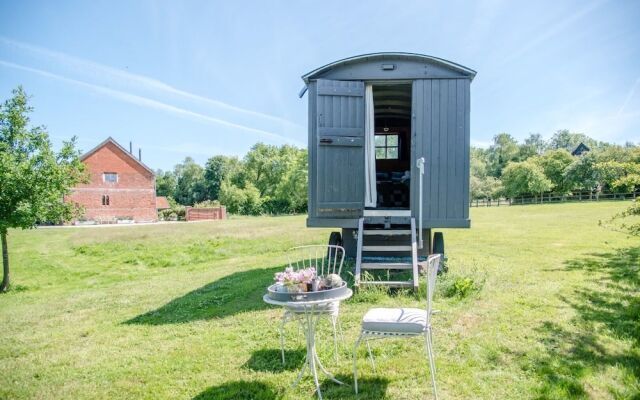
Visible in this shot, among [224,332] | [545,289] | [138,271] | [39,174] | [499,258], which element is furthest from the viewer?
[138,271]

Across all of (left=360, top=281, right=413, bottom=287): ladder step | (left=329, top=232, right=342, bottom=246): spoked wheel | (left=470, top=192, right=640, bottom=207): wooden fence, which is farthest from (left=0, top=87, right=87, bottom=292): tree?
(left=470, top=192, right=640, bottom=207): wooden fence

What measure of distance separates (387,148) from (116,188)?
29083 millimetres

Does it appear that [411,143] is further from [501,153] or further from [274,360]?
[501,153]

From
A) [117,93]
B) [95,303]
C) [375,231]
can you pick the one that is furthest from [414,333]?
[117,93]

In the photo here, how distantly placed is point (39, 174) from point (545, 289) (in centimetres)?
1125

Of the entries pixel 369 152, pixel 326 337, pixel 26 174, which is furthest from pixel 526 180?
pixel 326 337

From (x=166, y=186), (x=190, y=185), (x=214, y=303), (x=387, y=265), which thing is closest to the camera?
(x=387, y=265)

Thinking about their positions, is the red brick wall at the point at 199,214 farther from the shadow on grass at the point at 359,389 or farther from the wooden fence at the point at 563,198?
the shadow on grass at the point at 359,389

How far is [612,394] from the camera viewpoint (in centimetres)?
317

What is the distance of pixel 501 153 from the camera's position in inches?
2628

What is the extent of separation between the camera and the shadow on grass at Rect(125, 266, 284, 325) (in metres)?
5.81

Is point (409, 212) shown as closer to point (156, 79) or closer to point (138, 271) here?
point (138, 271)

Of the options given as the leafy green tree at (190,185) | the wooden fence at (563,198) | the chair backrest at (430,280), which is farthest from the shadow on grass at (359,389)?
the leafy green tree at (190,185)

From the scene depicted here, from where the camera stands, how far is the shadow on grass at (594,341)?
3.30 metres
